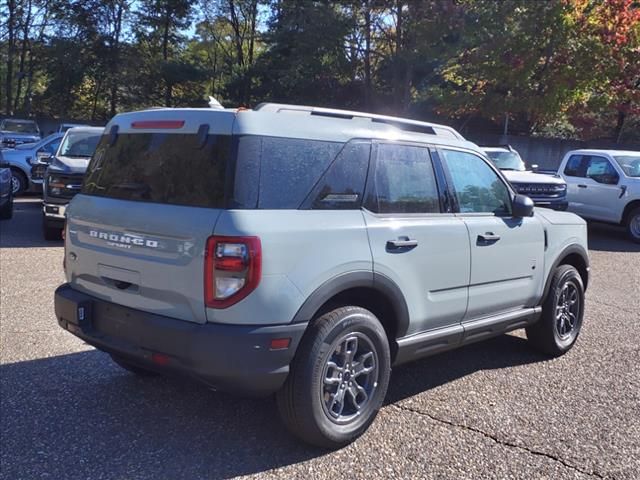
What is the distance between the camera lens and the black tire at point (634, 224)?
13.0 metres

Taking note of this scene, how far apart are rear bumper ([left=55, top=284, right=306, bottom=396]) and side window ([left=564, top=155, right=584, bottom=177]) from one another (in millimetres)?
12409

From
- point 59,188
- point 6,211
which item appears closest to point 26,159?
point 6,211

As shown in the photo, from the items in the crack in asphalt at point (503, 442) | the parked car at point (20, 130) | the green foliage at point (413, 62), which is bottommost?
the crack in asphalt at point (503, 442)

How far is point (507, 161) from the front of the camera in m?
14.2

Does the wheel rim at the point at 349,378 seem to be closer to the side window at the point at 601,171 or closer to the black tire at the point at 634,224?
the black tire at the point at 634,224

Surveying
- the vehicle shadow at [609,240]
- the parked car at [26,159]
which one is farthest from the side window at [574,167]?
the parked car at [26,159]

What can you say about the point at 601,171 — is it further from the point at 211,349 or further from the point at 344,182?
the point at 211,349

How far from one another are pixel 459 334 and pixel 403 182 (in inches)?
45.7

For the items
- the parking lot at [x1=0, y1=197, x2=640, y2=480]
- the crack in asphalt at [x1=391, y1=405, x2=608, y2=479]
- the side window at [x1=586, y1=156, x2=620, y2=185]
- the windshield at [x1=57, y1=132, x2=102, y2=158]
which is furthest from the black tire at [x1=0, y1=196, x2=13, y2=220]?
the side window at [x1=586, y1=156, x2=620, y2=185]

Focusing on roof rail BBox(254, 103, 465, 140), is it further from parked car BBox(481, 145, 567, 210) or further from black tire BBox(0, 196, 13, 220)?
black tire BBox(0, 196, 13, 220)

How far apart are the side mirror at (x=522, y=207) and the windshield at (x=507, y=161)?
942 centimetres

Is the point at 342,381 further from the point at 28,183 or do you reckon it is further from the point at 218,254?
the point at 28,183

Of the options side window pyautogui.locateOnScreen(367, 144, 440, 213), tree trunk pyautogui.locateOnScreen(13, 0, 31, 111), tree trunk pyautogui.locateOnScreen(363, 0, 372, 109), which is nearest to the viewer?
side window pyautogui.locateOnScreen(367, 144, 440, 213)

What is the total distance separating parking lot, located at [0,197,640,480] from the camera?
343 cm
